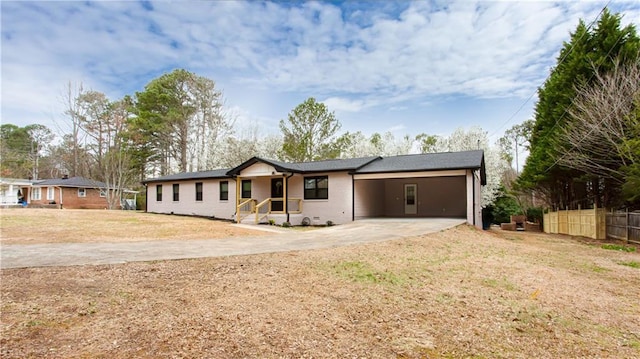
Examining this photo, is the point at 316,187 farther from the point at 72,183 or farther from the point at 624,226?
the point at 72,183

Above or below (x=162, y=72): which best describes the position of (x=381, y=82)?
below

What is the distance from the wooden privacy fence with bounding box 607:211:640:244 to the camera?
12.4m

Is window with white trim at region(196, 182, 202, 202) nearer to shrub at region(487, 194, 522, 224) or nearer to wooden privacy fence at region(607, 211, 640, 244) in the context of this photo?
wooden privacy fence at region(607, 211, 640, 244)

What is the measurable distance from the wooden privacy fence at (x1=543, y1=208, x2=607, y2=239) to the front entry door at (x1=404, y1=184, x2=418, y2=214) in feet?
25.4

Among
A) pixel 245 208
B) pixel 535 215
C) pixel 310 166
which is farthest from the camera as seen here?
pixel 535 215

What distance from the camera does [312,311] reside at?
175 inches

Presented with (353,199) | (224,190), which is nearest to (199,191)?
(224,190)

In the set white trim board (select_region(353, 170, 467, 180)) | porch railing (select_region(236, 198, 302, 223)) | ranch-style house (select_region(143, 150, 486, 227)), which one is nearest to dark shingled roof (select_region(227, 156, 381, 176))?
ranch-style house (select_region(143, 150, 486, 227))

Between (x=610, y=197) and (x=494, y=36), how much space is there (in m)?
10.2

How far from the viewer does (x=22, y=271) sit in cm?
546

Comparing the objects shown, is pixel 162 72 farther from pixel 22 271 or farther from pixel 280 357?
pixel 280 357

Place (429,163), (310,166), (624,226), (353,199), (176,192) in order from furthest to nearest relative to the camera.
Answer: (176,192) < (310,166) < (353,199) < (429,163) < (624,226)

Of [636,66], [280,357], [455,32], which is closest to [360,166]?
[455,32]

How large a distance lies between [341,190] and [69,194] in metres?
27.6
